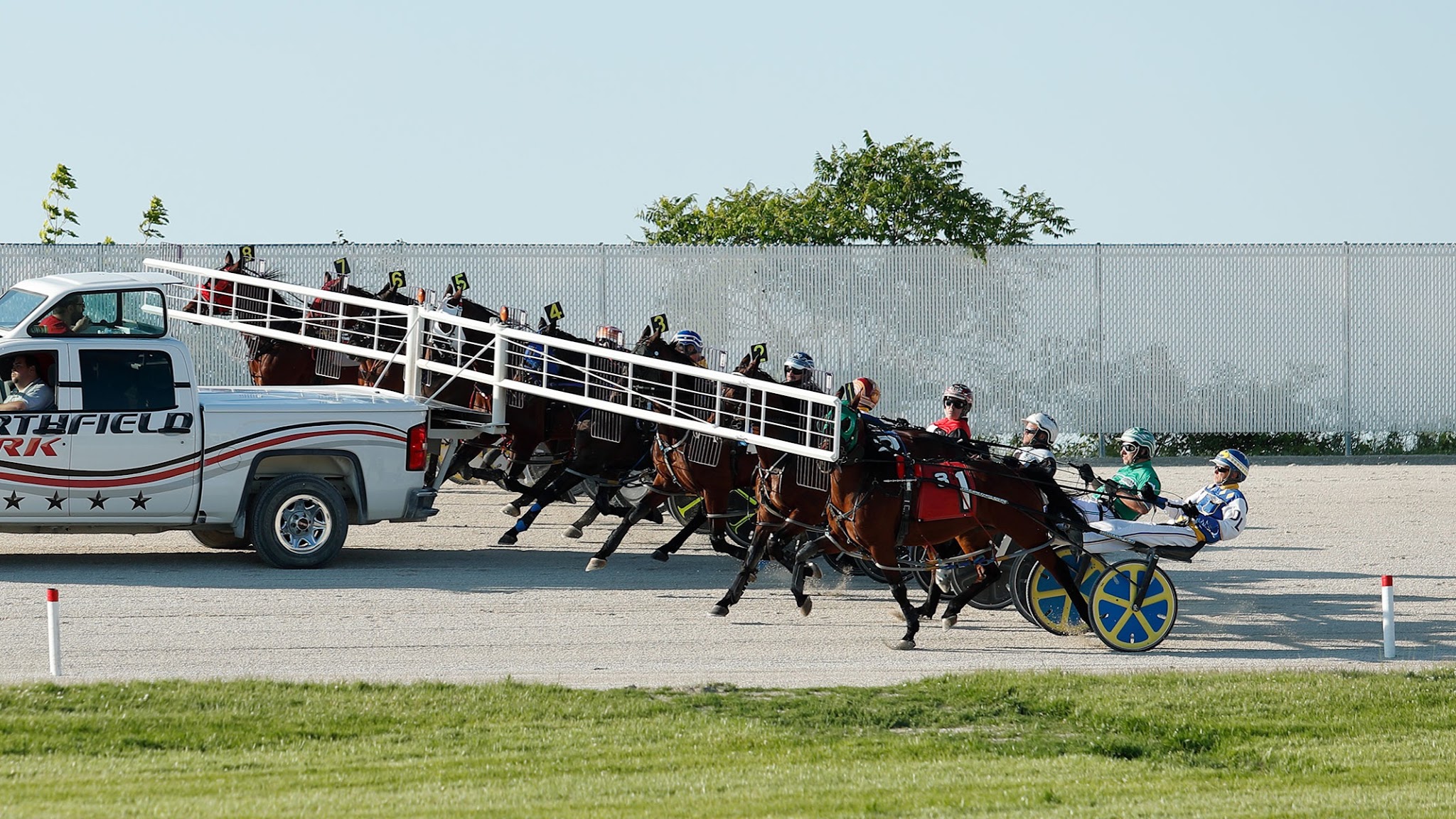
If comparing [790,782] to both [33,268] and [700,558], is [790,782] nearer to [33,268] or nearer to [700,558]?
[700,558]

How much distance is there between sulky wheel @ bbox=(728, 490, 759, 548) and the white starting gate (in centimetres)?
104

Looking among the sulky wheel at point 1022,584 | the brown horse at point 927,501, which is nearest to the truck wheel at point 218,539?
the brown horse at point 927,501

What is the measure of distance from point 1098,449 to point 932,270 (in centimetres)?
417

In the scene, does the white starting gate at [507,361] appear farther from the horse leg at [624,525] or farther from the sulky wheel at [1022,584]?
the sulky wheel at [1022,584]

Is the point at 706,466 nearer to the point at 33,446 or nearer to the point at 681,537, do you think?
the point at 681,537

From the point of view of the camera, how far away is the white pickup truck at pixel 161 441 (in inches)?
591

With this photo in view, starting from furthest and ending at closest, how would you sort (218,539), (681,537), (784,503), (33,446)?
(218,539), (681,537), (33,446), (784,503)

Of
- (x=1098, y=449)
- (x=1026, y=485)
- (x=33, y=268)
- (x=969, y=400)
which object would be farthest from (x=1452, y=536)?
(x=33, y=268)

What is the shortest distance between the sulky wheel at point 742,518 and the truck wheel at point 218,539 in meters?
4.58

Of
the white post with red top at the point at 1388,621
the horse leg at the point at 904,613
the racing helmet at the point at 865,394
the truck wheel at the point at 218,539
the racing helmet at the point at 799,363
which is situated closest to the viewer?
the white post with red top at the point at 1388,621

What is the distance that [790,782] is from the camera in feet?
27.4

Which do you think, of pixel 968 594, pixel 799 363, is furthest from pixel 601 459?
pixel 968 594

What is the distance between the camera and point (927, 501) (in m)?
12.5

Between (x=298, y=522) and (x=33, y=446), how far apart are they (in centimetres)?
226
